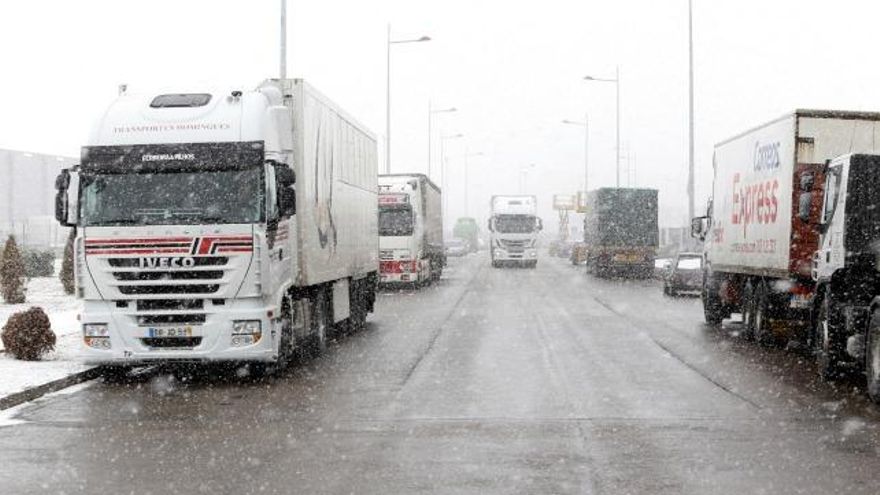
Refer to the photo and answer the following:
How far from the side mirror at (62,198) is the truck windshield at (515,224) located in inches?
1836

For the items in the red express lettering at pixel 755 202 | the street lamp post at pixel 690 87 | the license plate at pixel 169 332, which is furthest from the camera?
the street lamp post at pixel 690 87

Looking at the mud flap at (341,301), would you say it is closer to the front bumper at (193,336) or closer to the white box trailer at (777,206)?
the front bumper at (193,336)

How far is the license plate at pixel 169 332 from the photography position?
12.8 metres

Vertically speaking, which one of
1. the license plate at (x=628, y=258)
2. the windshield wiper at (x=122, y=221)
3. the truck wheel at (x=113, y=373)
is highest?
the windshield wiper at (x=122, y=221)

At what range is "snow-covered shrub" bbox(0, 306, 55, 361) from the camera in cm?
1441

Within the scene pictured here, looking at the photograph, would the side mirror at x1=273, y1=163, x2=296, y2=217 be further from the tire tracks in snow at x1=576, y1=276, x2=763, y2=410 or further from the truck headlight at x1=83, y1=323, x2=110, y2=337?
the tire tracks in snow at x1=576, y1=276, x2=763, y2=410

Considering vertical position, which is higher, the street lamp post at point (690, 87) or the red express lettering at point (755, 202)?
the street lamp post at point (690, 87)

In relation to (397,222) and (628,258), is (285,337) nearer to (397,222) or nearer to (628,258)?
(397,222)

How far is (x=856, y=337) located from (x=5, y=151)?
317 feet

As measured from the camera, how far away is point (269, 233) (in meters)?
13.0

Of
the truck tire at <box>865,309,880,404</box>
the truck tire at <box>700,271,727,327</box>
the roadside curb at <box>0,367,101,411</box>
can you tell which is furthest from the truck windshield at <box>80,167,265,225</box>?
the truck tire at <box>700,271,727,327</box>

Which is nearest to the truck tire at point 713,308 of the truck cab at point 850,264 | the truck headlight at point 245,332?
the truck cab at point 850,264

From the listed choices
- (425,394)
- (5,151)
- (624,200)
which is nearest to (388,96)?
(624,200)

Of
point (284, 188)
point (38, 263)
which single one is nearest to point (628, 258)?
point (38, 263)
